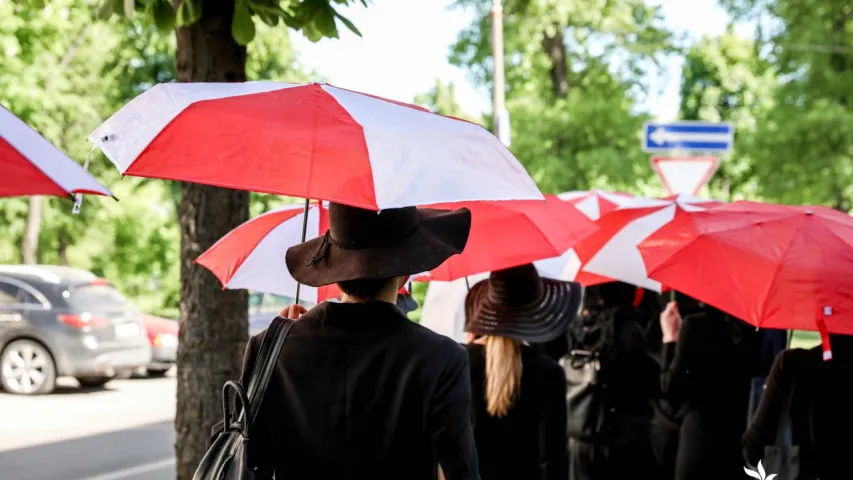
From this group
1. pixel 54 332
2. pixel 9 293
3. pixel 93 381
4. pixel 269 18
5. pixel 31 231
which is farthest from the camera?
pixel 31 231

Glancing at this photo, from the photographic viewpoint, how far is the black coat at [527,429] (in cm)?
419

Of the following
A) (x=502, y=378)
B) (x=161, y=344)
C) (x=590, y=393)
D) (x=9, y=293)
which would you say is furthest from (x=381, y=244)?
(x=161, y=344)

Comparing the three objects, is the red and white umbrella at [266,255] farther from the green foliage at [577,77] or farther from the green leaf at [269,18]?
the green foliage at [577,77]

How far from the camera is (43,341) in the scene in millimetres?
14312

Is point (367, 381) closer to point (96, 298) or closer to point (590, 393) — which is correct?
point (590, 393)

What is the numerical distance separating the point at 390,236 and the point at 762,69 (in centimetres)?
1607

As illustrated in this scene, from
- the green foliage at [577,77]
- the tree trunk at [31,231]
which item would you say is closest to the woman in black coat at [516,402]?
the green foliage at [577,77]

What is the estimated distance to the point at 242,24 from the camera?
14.7ft

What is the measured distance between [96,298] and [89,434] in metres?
3.74

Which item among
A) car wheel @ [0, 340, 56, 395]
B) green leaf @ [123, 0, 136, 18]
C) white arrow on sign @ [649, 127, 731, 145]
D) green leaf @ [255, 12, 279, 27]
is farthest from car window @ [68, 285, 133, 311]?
green leaf @ [123, 0, 136, 18]

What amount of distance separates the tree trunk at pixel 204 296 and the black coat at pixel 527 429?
1.37 meters

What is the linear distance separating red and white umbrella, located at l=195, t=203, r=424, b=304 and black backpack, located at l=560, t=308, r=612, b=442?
2.41 meters

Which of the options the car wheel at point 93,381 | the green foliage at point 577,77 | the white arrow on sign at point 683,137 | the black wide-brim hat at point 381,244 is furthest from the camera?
the green foliage at point 577,77

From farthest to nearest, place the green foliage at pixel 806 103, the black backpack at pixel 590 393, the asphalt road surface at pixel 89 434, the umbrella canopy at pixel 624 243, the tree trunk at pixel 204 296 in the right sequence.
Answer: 1. the green foliage at pixel 806 103
2. the asphalt road surface at pixel 89 434
3. the black backpack at pixel 590 393
4. the umbrella canopy at pixel 624 243
5. the tree trunk at pixel 204 296
